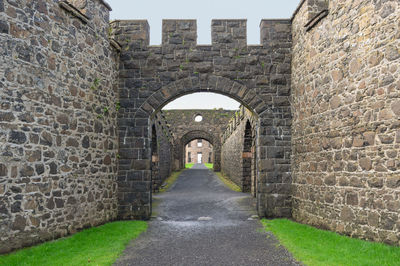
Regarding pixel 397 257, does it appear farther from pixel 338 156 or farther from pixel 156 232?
pixel 156 232

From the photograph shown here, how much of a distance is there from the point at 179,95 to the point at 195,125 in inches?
797

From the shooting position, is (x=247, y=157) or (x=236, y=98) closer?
(x=236, y=98)

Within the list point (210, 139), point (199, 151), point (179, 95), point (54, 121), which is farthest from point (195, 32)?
point (199, 151)

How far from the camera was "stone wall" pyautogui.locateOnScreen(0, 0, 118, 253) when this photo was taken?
499cm

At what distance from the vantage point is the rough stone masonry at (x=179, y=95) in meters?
5.00

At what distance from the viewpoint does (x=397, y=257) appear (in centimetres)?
434

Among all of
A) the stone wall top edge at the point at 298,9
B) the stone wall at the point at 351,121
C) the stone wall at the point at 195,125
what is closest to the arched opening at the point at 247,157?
the stone wall at the point at 351,121

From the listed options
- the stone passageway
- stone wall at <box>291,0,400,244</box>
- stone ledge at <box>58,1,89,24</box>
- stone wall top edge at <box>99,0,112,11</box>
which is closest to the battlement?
stone wall top edge at <box>99,0,112,11</box>

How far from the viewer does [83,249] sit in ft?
17.3

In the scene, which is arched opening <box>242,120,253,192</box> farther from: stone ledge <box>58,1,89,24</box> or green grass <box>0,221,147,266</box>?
stone ledge <box>58,1,89,24</box>

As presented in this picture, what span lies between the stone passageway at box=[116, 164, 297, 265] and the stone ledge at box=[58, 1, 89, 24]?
5109 mm

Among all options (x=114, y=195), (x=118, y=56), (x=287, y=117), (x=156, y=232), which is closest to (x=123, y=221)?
(x=114, y=195)

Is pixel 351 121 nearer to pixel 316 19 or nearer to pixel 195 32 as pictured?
pixel 316 19

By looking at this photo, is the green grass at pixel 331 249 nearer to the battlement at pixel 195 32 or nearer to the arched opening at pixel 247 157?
the battlement at pixel 195 32
